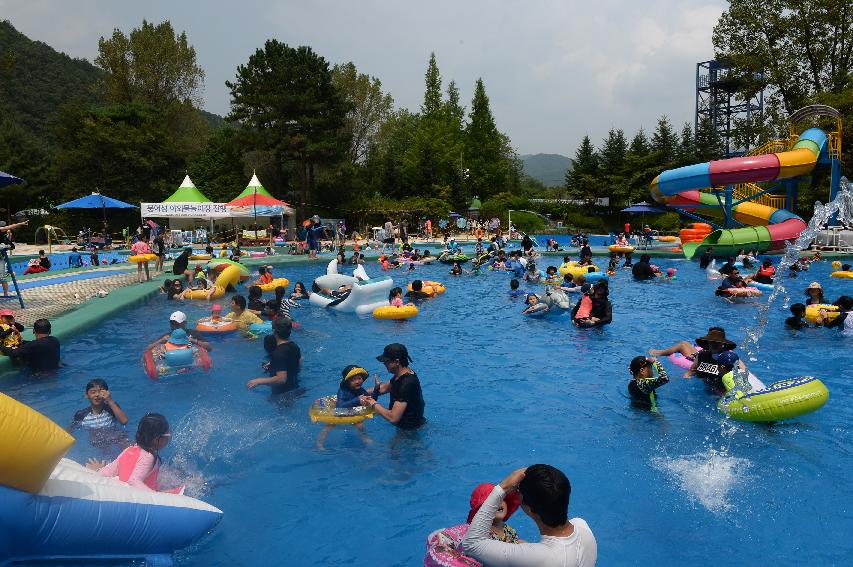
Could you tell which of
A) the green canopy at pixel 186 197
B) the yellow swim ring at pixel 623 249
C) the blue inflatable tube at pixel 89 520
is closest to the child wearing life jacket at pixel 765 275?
the yellow swim ring at pixel 623 249

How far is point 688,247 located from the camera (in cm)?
2430

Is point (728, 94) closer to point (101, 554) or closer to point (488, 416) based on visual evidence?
point (488, 416)

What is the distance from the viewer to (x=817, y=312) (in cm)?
1148

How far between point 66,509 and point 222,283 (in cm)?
1285

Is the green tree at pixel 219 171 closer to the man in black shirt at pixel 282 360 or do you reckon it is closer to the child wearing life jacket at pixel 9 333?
the child wearing life jacket at pixel 9 333

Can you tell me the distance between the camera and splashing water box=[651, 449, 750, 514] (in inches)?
209

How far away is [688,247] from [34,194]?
3696 centimetres

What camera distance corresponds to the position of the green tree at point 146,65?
4372 centimetres

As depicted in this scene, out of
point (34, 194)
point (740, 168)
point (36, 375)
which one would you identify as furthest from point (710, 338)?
point (34, 194)

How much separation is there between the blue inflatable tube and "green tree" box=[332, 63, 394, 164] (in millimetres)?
45831

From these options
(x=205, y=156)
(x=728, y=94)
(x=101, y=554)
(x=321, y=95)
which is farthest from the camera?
(x=728, y=94)

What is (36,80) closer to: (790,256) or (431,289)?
(431,289)

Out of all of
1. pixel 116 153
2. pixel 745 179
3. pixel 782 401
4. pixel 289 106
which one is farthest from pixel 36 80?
pixel 782 401

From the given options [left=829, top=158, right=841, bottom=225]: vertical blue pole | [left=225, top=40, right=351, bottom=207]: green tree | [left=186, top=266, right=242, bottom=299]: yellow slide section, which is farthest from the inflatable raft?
[left=225, top=40, right=351, bottom=207]: green tree
